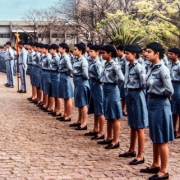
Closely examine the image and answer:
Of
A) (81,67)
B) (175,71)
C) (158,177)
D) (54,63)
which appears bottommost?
(158,177)

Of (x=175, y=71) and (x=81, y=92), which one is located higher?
(x=175, y=71)

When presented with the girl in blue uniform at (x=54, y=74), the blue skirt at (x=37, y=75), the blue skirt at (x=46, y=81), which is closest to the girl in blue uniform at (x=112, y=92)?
the girl in blue uniform at (x=54, y=74)

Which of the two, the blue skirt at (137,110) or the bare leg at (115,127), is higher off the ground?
the blue skirt at (137,110)

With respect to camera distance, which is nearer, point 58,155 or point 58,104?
point 58,155

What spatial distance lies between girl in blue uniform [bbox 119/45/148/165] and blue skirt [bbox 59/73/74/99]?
13.2 feet

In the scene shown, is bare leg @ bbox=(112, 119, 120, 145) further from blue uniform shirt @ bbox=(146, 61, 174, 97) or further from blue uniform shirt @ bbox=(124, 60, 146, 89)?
blue uniform shirt @ bbox=(146, 61, 174, 97)

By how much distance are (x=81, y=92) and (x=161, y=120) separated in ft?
13.4

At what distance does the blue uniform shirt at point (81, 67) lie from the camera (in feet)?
32.9

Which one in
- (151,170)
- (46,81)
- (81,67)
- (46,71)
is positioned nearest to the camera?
(151,170)

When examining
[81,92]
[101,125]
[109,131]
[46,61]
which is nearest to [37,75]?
[46,61]

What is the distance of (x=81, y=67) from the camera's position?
10.1 metres

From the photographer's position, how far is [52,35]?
144 feet

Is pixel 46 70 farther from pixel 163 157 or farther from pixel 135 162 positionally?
pixel 163 157

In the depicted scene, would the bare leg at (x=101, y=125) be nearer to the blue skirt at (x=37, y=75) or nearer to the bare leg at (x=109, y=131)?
the bare leg at (x=109, y=131)
